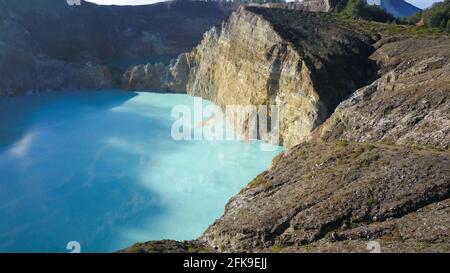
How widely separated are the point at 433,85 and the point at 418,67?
5.32 meters

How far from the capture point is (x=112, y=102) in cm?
5944

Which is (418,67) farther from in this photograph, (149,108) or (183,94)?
(183,94)

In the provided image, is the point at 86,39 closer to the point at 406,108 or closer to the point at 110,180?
the point at 110,180

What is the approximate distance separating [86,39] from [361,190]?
8675cm

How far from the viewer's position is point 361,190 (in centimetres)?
1683

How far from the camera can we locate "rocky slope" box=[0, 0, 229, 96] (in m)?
69.8

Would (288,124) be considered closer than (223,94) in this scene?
Yes

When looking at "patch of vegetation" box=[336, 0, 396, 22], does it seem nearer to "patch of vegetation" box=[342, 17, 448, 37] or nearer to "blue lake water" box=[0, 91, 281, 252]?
"patch of vegetation" box=[342, 17, 448, 37]

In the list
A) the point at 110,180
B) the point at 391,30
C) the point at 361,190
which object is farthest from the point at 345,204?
the point at 391,30

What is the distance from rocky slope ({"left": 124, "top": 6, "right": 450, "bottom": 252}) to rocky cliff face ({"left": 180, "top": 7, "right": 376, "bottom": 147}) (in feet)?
21.9

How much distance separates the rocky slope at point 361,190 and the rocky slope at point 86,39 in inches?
2105

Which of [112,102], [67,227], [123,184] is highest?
[112,102]
